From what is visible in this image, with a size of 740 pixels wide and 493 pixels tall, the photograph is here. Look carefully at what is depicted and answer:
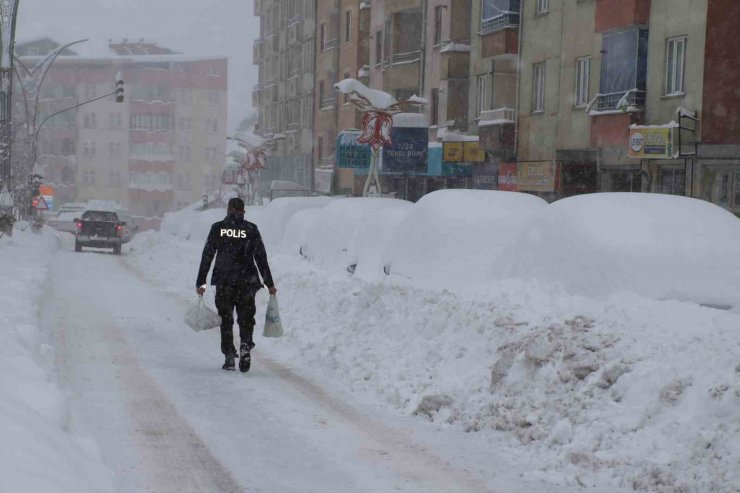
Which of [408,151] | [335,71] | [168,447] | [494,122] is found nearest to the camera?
[168,447]

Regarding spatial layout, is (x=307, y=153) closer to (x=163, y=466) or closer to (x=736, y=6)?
(x=736, y=6)

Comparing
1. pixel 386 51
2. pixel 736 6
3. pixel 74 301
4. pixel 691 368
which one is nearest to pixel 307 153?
pixel 386 51

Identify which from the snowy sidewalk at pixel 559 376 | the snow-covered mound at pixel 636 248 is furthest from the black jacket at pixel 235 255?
the snow-covered mound at pixel 636 248

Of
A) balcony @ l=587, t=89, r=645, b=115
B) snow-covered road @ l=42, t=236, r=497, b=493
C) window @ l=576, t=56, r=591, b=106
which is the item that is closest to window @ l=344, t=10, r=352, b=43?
window @ l=576, t=56, r=591, b=106

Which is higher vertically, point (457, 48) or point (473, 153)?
point (457, 48)

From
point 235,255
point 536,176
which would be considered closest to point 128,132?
point 536,176

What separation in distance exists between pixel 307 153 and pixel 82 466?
53.6m

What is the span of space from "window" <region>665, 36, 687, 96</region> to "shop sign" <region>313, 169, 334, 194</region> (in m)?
28.4

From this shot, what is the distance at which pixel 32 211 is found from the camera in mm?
48531

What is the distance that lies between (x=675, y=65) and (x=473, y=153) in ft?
37.7

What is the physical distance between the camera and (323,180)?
5409cm

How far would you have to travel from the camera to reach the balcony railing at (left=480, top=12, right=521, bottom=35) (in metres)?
33.6

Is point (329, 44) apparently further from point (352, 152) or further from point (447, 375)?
point (447, 375)

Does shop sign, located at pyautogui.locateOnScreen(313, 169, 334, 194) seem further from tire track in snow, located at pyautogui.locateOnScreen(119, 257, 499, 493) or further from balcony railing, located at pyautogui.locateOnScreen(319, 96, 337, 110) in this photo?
tire track in snow, located at pyautogui.locateOnScreen(119, 257, 499, 493)
